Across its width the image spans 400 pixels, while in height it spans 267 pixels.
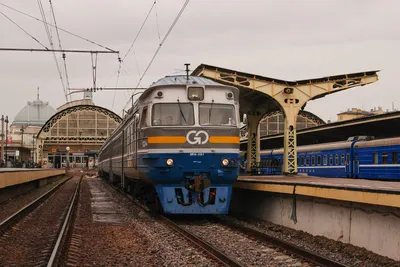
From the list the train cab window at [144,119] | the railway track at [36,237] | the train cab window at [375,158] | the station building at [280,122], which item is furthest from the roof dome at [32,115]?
the train cab window at [144,119]

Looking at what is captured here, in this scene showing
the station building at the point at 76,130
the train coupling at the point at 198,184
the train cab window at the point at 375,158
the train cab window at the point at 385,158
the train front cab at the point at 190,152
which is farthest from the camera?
the station building at the point at 76,130

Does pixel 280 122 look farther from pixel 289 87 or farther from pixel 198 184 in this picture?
pixel 198 184

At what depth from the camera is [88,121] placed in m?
86.6

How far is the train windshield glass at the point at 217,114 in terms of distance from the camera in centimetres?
1399

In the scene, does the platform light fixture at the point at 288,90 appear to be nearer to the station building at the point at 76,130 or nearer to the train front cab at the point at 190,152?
the train front cab at the point at 190,152

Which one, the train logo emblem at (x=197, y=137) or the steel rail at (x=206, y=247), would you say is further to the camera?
the train logo emblem at (x=197, y=137)

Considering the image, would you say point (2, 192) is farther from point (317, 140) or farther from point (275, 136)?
point (317, 140)

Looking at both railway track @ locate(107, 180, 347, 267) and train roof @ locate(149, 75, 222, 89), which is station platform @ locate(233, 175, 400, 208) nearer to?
railway track @ locate(107, 180, 347, 267)

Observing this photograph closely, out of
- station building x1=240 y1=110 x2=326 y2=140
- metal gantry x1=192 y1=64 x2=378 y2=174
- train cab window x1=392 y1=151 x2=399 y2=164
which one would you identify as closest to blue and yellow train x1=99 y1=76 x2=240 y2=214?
train cab window x1=392 y1=151 x2=399 y2=164

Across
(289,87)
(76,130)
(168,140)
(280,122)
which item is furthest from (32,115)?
(168,140)

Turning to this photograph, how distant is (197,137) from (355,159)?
13.7 m

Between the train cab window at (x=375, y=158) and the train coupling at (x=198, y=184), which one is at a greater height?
the train cab window at (x=375, y=158)

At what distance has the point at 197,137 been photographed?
13.7m

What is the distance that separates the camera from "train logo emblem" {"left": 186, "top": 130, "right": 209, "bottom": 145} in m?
13.7
